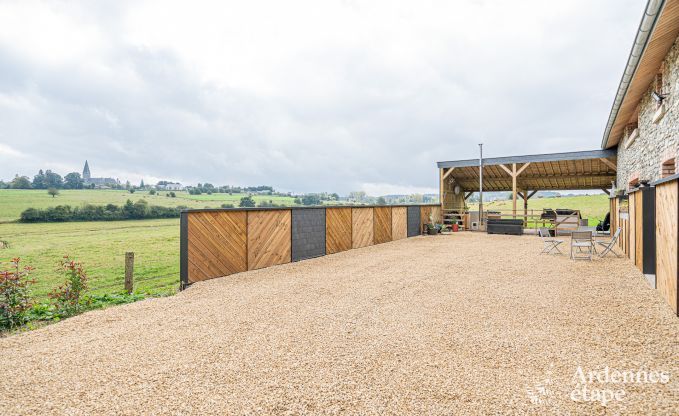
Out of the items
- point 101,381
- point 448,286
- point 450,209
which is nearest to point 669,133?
point 448,286

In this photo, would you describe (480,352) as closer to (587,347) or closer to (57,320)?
(587,347)

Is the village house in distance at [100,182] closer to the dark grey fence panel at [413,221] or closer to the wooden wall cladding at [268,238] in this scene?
the dark grey fence panel at [413,221]

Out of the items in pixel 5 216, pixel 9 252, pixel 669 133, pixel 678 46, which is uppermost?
pixel 678 46

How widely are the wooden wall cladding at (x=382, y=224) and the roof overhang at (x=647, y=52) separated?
7248 millimetres

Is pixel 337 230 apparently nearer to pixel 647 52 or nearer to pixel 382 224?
pixel 382 224

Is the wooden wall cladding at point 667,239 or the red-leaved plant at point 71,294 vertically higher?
the wooden wall cladding at point 667,239

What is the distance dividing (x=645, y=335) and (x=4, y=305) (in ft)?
23.5

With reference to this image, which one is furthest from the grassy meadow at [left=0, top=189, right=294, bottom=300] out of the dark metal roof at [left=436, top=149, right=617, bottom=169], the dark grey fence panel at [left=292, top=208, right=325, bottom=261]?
the dark metal roof at [left=436, top=149, right=617, bottom=169]

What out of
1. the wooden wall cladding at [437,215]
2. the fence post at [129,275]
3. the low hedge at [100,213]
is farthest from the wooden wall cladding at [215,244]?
the low hedge at [100,213]

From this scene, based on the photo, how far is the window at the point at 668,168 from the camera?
17.1 ft

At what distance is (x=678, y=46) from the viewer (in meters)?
4.75

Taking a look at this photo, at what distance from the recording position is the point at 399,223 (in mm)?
13594

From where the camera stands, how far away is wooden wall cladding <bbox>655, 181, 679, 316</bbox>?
3748 millimetres

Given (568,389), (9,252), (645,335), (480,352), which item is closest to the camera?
(568,389)
